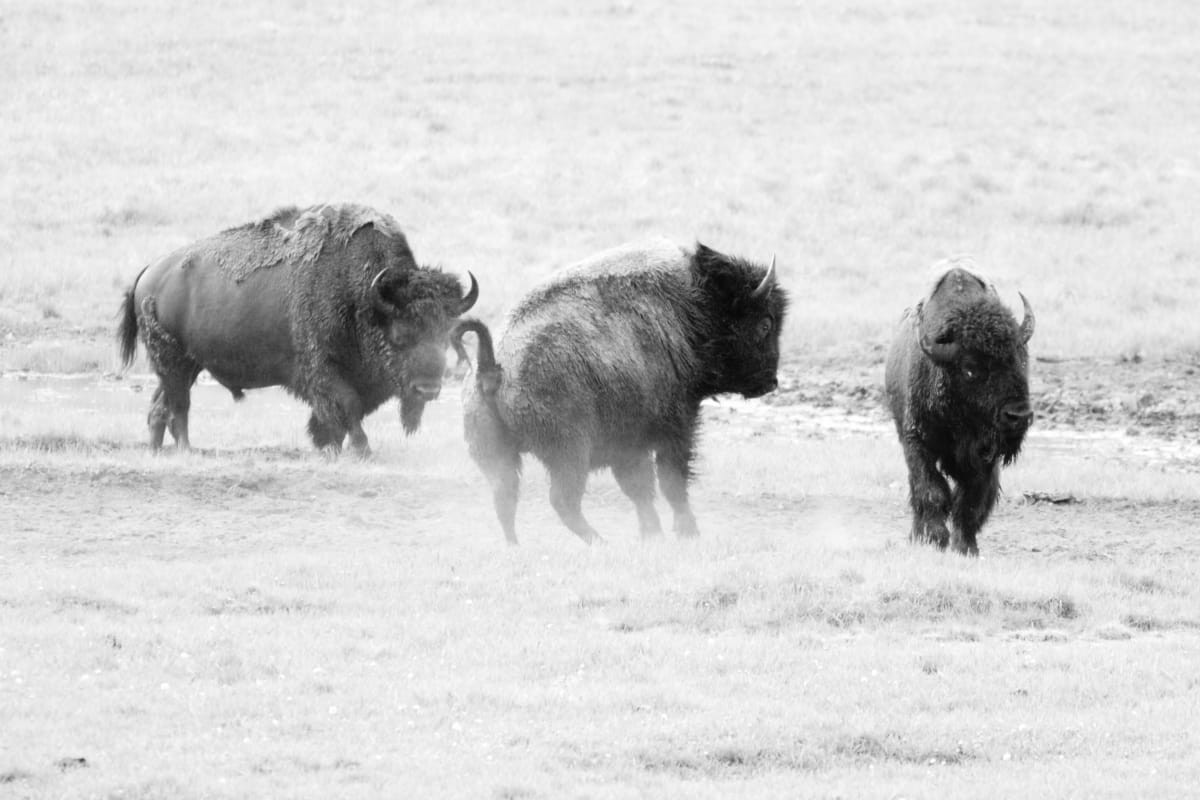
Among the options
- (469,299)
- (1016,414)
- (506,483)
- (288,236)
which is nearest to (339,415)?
(469,299)

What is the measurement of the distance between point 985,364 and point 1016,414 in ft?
1.20

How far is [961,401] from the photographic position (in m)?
10.6

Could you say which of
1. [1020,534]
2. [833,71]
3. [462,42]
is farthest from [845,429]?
[462,42]

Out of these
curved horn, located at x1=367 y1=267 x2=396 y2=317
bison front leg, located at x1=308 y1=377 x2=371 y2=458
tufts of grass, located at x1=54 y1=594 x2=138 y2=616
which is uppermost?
curved horn, located at x1=367 y1=267 x2=396 y2=317

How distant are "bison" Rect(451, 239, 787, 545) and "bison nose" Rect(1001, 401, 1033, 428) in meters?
1.89


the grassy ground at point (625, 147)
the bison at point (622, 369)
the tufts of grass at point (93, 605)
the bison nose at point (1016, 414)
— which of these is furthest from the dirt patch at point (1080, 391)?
the tufts of grass at point (93, 605)

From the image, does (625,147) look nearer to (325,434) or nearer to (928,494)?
(325,434)

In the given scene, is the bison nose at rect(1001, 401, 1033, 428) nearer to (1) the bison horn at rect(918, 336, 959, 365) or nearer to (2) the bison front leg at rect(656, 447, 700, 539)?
(1) the bison horn at rect(918, 336, 959, 365)

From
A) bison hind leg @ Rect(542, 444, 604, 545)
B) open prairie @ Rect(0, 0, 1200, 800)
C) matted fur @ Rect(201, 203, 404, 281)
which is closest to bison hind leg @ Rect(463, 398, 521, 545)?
bison hind leg @ Rect(542, 444, 604, 545)

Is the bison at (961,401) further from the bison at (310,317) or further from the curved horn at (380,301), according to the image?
the curved horn at (380,301)

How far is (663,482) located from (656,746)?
436 centimetres

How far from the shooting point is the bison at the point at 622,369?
10602mm

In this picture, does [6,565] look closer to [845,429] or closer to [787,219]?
[845,429]

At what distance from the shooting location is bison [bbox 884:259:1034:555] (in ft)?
34.5
